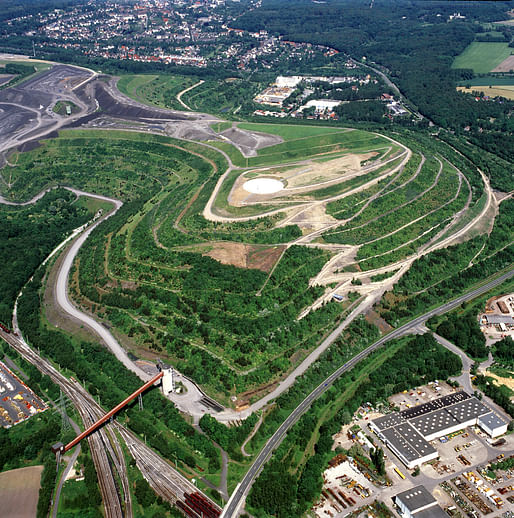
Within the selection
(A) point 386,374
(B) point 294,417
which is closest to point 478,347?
(A) point 386,374

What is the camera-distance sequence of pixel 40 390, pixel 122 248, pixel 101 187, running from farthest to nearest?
pixel 101 187, pixel 122 248, pixel 40 390

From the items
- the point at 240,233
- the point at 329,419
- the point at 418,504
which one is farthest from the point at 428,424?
the point at 240,233

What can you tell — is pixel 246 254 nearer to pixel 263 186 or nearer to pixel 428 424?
pixel 263 186

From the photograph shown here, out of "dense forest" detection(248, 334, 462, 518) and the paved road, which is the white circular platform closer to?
the paved road

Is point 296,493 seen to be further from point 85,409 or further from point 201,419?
point 85,409

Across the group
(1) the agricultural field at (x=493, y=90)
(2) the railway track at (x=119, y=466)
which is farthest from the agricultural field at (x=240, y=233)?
Answer: (1) the agricultural field at (x=493, y=90)
